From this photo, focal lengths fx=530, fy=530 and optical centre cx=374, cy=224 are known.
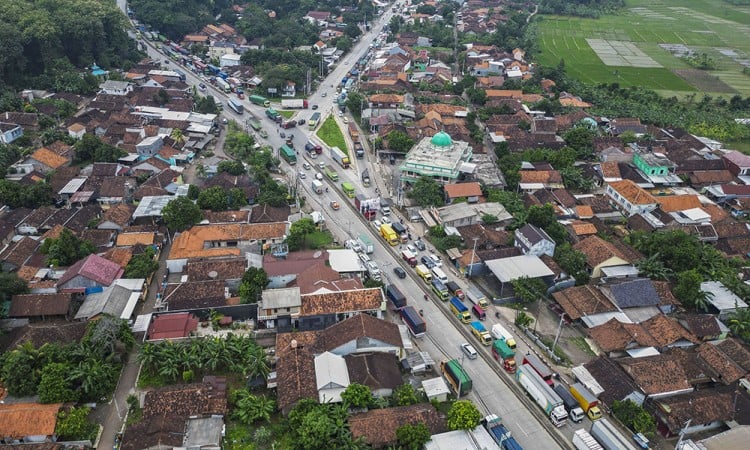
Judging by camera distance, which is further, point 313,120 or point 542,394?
point 313,120

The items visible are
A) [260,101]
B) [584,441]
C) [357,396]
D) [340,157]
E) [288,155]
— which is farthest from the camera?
[260,101]

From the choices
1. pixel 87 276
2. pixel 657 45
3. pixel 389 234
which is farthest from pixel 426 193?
pixel 657 45

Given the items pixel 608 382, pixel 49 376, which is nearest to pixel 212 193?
pixel 49 376

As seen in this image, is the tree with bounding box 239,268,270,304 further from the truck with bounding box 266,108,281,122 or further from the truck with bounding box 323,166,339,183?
the truck with bounding box 266,108,281,122

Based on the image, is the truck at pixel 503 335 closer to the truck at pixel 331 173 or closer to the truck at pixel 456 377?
the truck at pixel 456 377

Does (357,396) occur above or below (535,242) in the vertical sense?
below

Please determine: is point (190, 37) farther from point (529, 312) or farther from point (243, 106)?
point (529, 312)

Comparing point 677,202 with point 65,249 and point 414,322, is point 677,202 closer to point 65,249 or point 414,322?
point 414,322

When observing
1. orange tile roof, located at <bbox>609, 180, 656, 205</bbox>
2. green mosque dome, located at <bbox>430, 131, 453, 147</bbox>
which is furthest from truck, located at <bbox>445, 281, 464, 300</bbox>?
orange tile roof, located at <bbox>609, 180, 656, 205</bbox>
